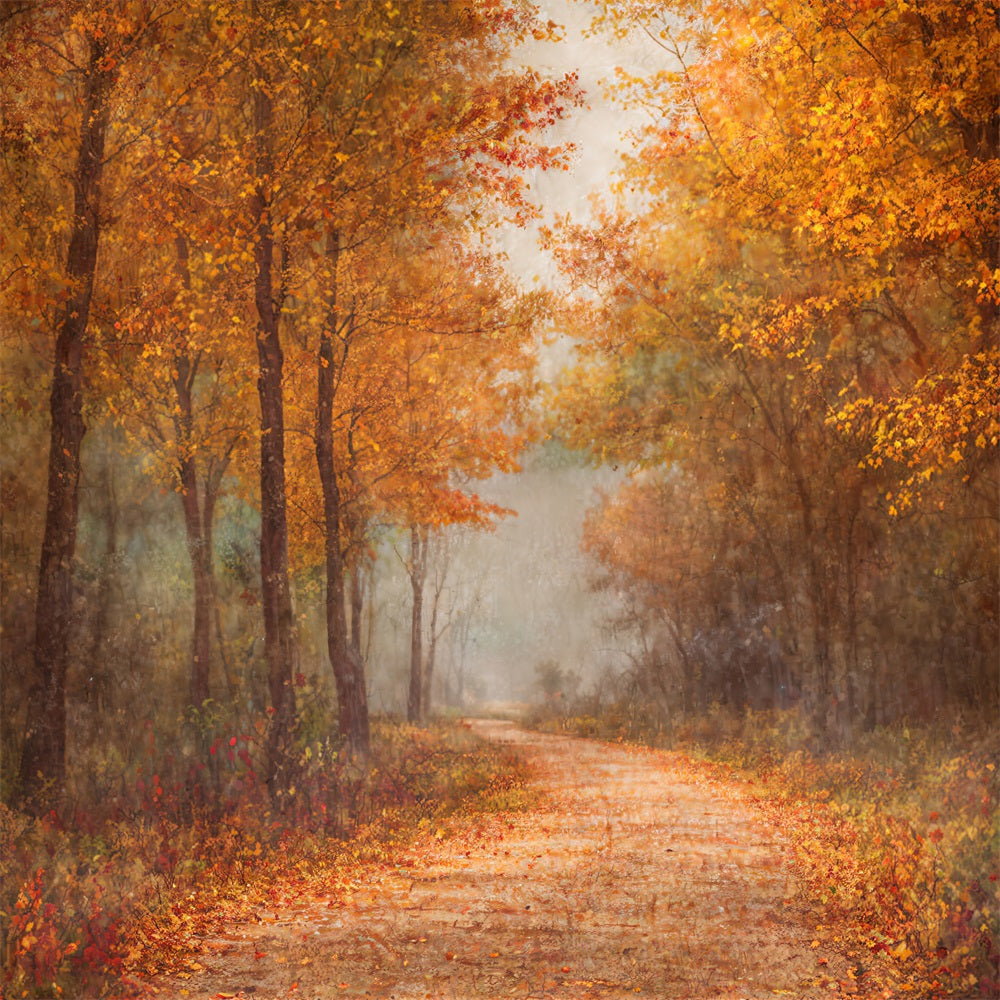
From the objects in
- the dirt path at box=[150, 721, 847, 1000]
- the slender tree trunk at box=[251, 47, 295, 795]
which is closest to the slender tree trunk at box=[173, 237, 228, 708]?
the slender tree trunk at box=[251, 47, 295, 795]

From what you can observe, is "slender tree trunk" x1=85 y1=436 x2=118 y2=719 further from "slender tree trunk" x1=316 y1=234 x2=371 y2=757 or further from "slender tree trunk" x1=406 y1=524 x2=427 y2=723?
"slender tree trunk" x1=406 y1=524 x2=427 y2=723

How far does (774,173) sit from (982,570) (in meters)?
→ 11.7

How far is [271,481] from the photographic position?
13219 mm

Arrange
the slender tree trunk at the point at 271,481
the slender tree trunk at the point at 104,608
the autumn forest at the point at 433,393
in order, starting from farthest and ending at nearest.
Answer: the slender tree trunk at the point at 104,608, the slender tree trunk at the point at 271,481, the autumn forest at the point at 433,393

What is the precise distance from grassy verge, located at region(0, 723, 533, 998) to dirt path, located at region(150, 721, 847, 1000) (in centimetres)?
48

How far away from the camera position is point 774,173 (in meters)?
12.4

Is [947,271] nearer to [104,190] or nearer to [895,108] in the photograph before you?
[895,108]

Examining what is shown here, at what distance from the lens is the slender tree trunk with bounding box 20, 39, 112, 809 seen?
10617 millimetres

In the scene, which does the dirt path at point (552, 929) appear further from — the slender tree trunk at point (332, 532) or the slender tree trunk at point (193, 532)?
the slender tree trunk at point (193, 532)

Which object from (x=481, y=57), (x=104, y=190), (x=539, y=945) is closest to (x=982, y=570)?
→ (x=481, y=57)

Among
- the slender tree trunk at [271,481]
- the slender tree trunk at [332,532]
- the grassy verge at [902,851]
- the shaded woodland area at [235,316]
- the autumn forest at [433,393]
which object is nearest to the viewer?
the grassy verge at [902,851]

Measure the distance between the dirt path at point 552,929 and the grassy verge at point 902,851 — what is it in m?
0.40

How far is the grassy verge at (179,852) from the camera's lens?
22.5ft

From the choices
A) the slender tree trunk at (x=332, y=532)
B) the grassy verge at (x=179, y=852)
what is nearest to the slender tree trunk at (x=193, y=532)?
the slender tree trunk at (x=332, y=532)
